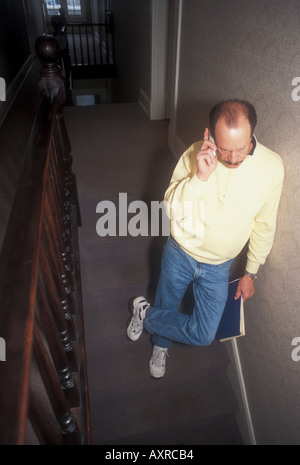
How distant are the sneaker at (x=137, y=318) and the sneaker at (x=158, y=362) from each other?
14 centimetres

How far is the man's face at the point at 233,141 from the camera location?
1.17 m

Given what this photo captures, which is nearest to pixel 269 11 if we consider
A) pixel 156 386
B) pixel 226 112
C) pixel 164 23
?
pixel 226 112

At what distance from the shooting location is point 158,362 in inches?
80.7

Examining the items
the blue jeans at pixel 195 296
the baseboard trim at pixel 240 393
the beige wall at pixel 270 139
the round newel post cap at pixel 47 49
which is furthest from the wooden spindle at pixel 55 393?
the round newel post cap at pixel 47 49

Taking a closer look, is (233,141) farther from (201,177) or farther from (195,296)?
(195,296)

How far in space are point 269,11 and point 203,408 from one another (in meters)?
2.17

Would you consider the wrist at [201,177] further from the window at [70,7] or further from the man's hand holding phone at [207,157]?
the window at [70,7]

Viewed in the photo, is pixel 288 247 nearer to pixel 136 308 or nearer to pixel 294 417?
pixel 294 417

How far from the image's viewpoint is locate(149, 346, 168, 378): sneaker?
80.7 inches

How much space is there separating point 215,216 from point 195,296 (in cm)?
49

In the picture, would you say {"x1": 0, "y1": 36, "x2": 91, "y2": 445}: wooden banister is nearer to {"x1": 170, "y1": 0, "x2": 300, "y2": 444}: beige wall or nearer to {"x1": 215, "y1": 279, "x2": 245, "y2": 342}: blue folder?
{"x1": 215, "y1": 279, "x2": 245, "y2": 342}: blue folder

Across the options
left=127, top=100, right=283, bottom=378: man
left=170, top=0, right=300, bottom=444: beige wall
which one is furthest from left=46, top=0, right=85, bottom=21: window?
left=127, top=100, right=283, bottom=378: man

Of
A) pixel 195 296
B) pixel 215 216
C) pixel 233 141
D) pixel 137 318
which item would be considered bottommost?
pixel 137 318

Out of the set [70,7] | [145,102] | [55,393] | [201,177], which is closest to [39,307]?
[55,393]
